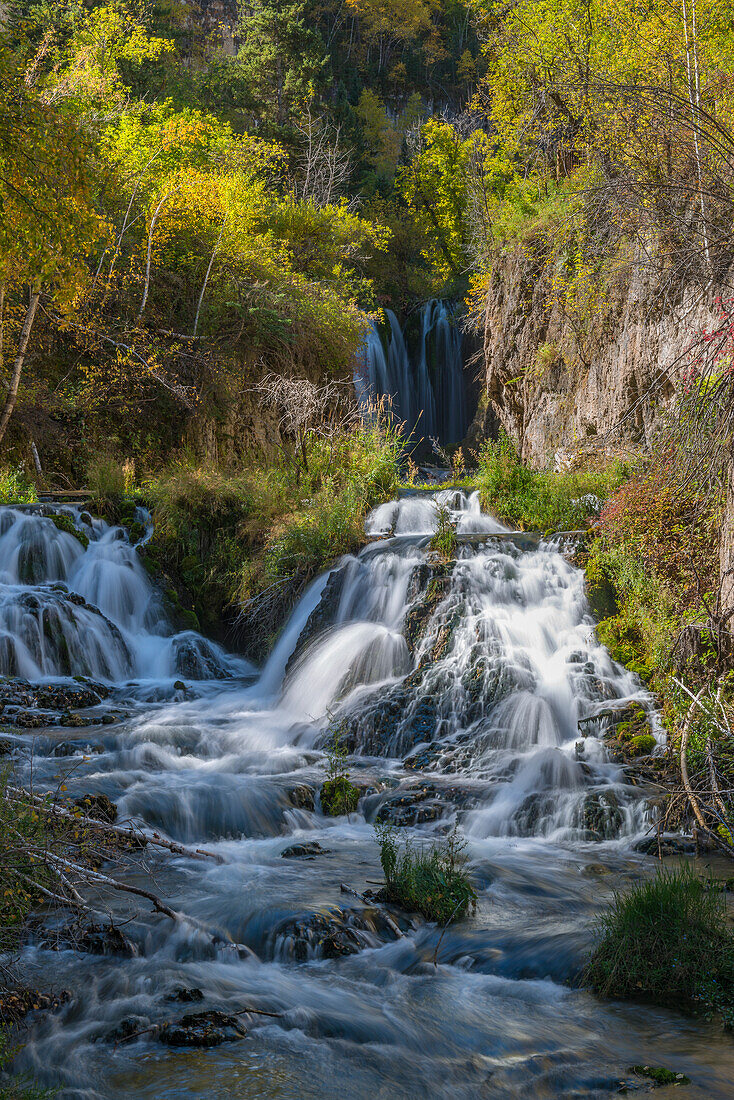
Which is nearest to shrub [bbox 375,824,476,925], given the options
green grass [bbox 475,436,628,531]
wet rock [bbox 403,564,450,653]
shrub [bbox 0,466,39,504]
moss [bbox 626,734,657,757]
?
moss [bbox 626,734,657,757]

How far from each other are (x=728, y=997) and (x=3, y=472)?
15.4 metres

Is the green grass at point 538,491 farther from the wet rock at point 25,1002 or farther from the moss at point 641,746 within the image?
the wet rock at point 25,1002

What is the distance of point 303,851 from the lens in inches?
247

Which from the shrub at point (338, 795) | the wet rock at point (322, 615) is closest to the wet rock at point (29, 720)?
the wet rock at point (322, 615)

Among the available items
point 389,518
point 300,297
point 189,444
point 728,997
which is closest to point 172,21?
point 300,297

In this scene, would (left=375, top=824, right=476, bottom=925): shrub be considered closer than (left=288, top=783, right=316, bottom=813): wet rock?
Yes

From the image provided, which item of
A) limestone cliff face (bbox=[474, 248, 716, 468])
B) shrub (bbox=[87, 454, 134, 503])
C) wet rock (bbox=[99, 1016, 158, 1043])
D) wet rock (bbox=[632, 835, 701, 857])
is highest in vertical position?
limestone cliff face (bbox=[474, 248, 716, 468])

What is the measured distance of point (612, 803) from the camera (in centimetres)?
694

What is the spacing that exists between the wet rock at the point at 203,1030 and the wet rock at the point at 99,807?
8.03ft

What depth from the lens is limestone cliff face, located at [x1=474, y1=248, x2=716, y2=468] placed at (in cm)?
1295

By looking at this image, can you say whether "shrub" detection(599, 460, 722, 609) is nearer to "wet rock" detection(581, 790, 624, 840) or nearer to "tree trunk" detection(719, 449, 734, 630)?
"tree trunk" detection(719, 449, 734, 630)

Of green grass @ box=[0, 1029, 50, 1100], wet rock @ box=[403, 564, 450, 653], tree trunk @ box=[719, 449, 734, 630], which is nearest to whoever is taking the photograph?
green grass @ box=[0, 1029, 50, 1100]

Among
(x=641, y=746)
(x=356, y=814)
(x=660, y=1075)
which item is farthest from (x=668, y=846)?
(x=660, y=1075)

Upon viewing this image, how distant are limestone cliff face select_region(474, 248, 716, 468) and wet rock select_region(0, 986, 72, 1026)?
31.9 feet
